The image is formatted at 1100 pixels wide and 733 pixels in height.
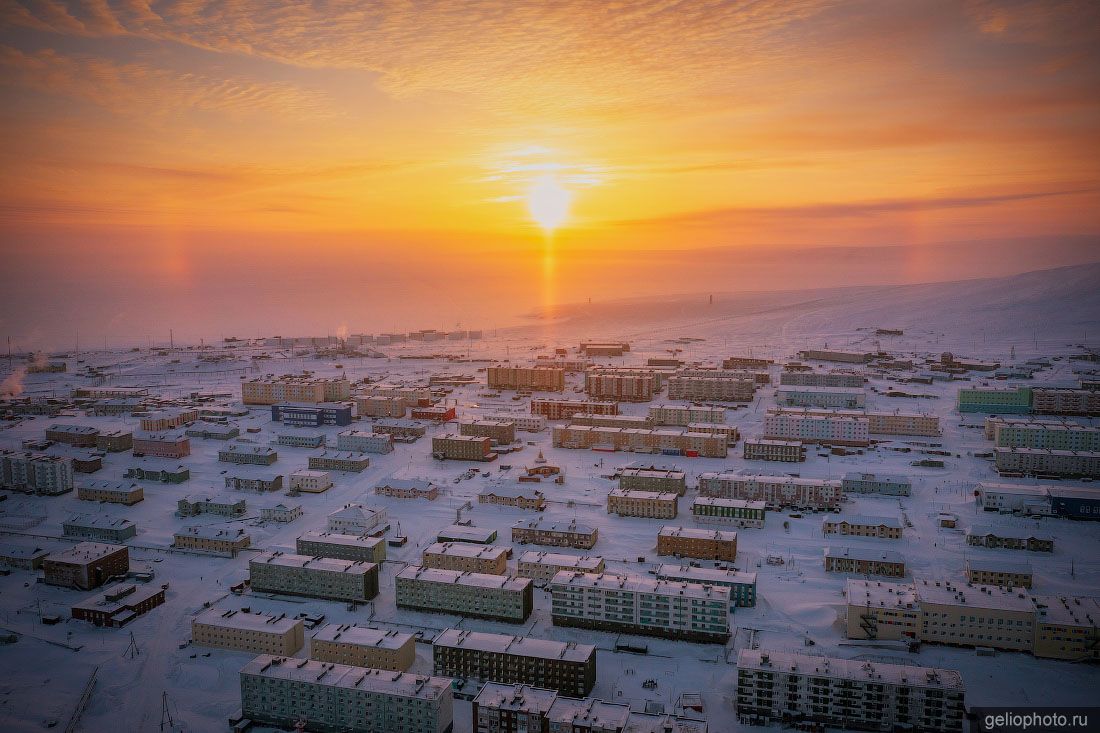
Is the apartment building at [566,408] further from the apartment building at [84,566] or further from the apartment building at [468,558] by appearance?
the apartment building at [84,566]

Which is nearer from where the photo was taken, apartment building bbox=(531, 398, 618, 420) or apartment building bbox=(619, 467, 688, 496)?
apartment building bbox=(619, 467, 688, 496)

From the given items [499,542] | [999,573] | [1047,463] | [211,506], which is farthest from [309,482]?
[1047,463]

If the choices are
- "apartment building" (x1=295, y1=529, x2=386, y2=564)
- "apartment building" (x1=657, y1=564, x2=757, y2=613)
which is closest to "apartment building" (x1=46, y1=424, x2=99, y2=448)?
"apartment building" (x1=295, y1=529, x2=386, y2=564)

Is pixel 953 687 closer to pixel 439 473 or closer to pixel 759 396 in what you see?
pixel 439 473

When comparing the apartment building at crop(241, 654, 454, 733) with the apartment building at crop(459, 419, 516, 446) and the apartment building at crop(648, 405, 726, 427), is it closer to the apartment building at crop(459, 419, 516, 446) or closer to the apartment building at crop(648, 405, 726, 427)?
the apartment building at crop(459, 419, 516, 446)

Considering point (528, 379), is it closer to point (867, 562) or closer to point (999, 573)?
point (867, 562)

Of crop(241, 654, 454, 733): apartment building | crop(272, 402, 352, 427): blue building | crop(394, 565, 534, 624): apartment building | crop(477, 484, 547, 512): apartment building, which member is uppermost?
crop(272, 402, 352, 427): blue building

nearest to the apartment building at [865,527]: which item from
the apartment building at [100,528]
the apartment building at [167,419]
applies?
the apartment building at [100,528]

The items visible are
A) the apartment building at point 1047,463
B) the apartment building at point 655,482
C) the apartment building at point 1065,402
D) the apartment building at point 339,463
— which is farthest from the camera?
the apartment building at point 1065,402

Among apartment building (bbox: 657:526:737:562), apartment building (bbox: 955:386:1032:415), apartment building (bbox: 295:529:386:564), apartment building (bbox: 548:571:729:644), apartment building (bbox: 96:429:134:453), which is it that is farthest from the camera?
apartment building (bbox: 955:386:1032:415)
